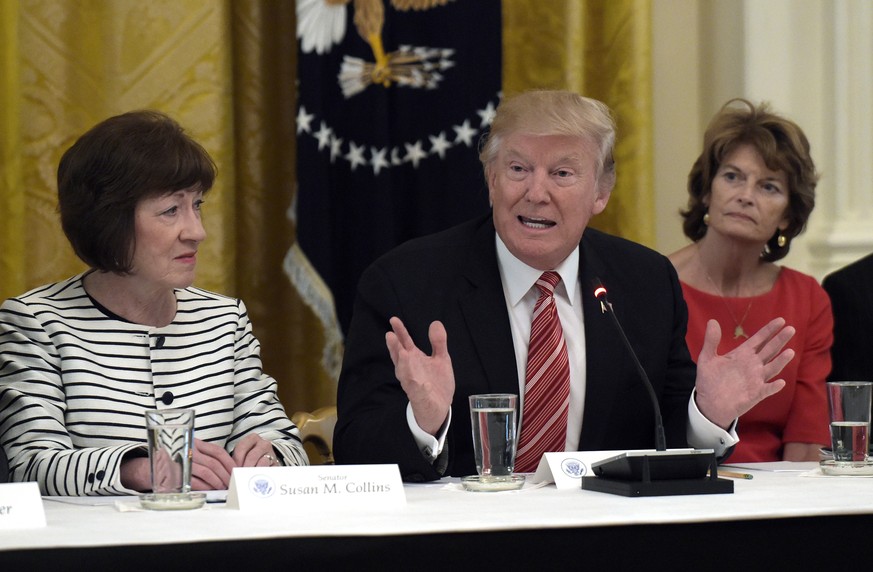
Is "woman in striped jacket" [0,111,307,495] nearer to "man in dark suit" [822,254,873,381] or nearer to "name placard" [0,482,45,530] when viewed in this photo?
"name placard" [0,482,45,530]

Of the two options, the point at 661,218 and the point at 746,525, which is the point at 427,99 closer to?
the point at 661,218

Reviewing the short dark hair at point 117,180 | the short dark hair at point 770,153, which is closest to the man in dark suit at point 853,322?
the short dark hair at point 770,153

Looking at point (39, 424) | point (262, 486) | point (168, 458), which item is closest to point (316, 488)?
point (262, 486)

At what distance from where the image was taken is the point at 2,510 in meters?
1.56

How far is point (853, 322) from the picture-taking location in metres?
3.34

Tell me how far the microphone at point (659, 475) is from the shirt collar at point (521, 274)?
708mm

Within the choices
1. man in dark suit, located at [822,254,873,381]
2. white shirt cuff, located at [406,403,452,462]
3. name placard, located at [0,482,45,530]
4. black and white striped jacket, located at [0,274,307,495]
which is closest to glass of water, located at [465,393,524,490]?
white shirt cuff, located at [406,403,452,462]

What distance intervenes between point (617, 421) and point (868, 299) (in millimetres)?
1148

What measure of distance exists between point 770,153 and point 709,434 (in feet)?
4.20

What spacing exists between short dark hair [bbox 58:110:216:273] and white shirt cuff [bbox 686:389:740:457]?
1149 millimetres

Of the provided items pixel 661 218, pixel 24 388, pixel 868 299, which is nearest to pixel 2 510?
pixel 24 388

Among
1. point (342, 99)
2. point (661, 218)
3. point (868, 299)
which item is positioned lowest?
point (868, 299)

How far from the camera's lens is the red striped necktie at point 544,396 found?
246 centimetres

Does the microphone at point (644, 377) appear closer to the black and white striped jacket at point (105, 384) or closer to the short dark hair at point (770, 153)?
the black and white striped jacket at point (105, 384)
